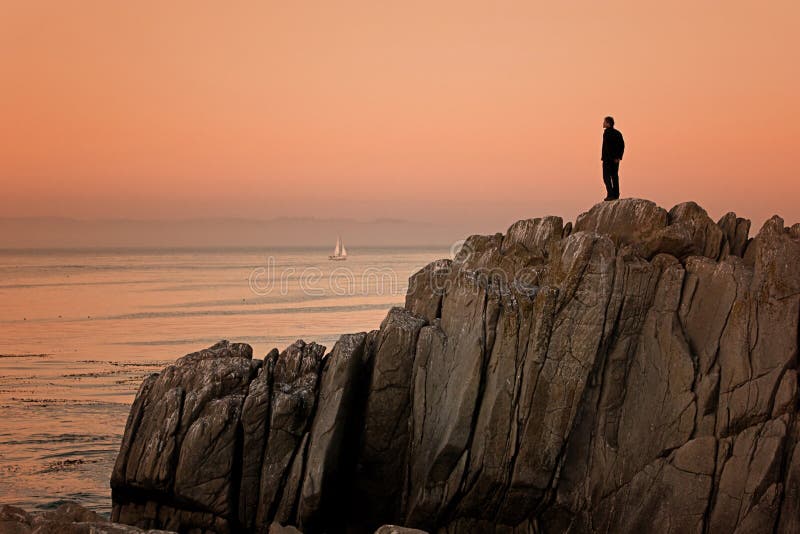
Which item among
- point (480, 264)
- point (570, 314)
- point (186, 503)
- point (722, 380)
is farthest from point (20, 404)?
point (722, 380)

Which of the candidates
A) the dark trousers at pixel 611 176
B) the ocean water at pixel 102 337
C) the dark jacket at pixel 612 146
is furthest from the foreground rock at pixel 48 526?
the dark jacket at pixel 612 146

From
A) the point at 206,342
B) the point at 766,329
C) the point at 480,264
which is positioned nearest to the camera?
the point at 766,329

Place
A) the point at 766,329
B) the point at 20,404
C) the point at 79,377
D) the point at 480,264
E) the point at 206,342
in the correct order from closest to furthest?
1. the point at 766,329
2. the point at 480,264
3. the point at 20,404
4. the point at 79,377
5. the point at 206,342

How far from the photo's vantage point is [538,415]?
2072cm

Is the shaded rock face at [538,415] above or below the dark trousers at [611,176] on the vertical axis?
below

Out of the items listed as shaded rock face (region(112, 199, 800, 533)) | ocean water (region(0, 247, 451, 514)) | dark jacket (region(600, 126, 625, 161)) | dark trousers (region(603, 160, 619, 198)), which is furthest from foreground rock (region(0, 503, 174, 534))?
dark jacket (region(600, 126, 625, 161))

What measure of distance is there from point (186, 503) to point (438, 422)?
626cm

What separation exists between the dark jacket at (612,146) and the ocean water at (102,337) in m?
18.0

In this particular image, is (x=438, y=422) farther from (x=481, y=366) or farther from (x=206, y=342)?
(x=206, y=342)

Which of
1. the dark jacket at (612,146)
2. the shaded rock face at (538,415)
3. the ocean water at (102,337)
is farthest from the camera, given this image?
the ocean water at (102,337)

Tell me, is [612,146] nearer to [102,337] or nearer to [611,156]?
[611,156]

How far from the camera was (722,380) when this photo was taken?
20.4 meters

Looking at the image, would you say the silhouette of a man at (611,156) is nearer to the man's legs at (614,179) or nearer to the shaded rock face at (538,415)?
the man's legs at (614,179)

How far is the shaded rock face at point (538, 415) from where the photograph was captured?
20.1 meters
